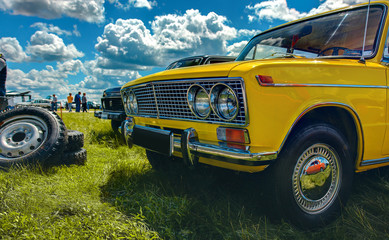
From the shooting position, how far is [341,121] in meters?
2.39

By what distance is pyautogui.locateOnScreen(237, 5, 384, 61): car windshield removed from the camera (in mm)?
2555

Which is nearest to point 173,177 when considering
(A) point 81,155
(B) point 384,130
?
(A) point 81,155

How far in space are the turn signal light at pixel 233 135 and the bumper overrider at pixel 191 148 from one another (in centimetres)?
7

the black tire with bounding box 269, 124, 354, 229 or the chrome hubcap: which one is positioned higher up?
the chrome hubcap

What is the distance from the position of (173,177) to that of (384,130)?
221cm

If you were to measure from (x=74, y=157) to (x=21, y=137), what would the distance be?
759mm

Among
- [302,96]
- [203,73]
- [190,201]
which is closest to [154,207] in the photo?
[190,201]

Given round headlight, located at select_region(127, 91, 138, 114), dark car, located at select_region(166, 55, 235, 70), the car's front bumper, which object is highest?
dark car, located at select_region(166, 55, 235, 70)

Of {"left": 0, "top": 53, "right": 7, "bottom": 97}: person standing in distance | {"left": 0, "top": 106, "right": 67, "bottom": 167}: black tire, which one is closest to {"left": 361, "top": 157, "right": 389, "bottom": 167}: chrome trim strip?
{"left": 0, "top": 106, "right": 67, "bottom": 167}: black tire

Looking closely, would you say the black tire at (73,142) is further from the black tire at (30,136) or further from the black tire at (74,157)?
the black tire at (30,136)

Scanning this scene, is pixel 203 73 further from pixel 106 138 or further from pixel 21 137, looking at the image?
pixel 106 138

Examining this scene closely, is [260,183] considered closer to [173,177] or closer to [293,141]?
[293,141]

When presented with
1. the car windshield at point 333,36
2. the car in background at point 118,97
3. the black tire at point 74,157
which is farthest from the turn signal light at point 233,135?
the car in background at point 118,97

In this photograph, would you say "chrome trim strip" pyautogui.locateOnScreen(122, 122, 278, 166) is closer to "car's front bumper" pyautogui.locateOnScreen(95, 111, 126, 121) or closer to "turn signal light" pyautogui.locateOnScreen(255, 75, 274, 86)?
"turn signal light" pyautogui.locateOnScreen(255, 75, 274, 86)
